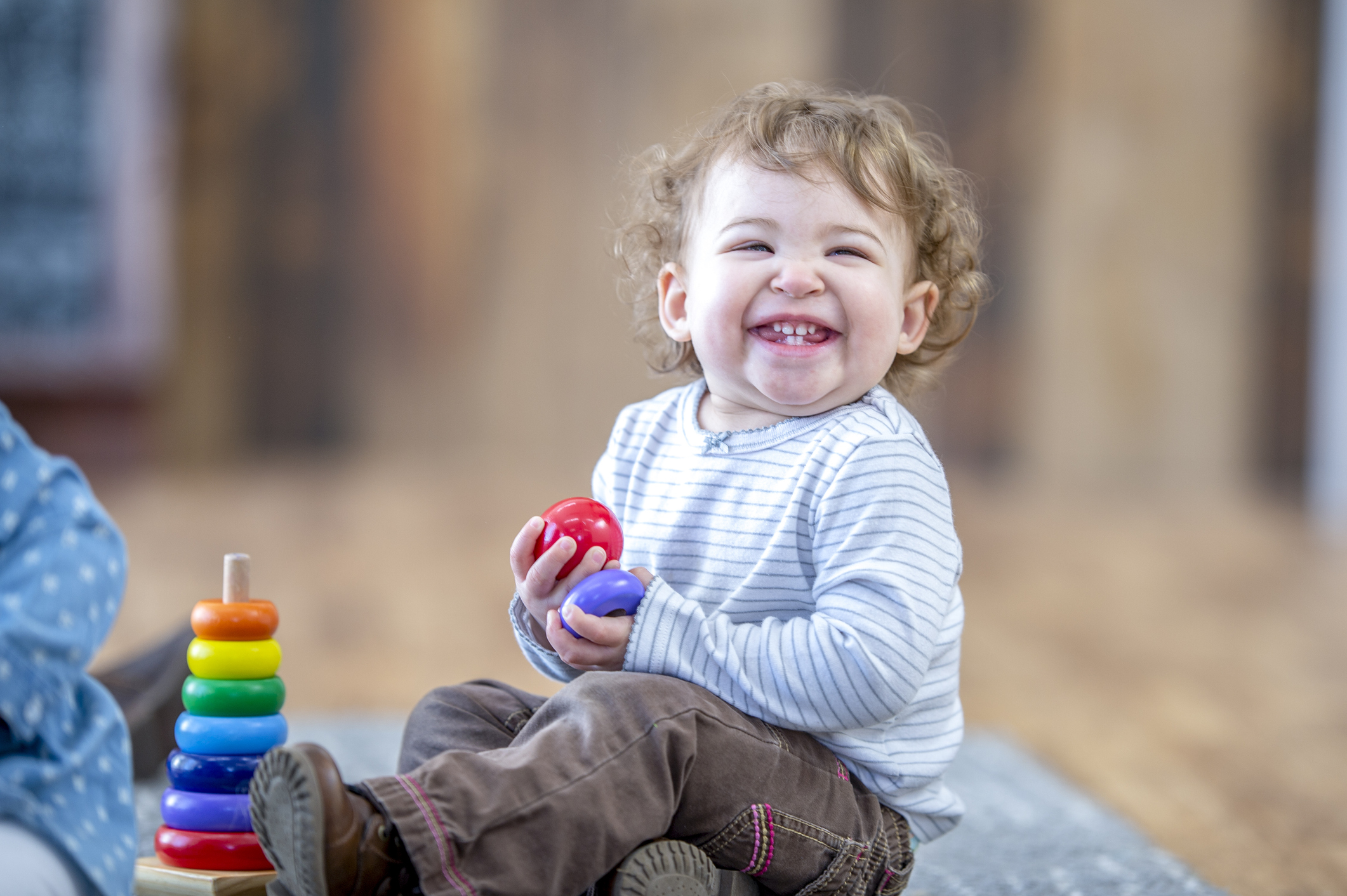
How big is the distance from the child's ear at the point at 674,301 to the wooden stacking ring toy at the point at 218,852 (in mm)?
403

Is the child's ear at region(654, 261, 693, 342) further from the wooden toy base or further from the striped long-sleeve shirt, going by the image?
the wooden toy base

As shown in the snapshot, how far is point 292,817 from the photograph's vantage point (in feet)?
2.14

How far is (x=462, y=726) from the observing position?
83cm

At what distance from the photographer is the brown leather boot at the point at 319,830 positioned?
65 centimetres

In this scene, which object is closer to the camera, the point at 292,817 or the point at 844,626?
the point at 292,817

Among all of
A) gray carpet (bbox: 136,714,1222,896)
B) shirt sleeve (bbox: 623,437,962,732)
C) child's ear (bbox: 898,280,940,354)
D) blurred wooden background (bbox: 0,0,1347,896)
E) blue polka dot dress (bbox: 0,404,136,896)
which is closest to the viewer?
blue polka dot dress (bbox: 0,404,136,896)

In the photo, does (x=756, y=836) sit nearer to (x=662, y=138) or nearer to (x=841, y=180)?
(x=841, y=180)

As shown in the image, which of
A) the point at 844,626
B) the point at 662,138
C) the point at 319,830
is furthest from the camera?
the point at 662,138

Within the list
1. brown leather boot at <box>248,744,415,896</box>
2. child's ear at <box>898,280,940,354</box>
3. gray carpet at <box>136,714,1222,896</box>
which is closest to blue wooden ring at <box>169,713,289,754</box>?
brown leather boot at <box>248,744,415,896</box>

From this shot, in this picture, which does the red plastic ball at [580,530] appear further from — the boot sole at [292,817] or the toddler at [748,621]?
the boot sole at [292,817]

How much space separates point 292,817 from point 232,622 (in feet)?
0.64

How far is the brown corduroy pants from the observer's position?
0.69 metres

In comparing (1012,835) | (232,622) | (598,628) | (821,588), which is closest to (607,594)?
(598,628)

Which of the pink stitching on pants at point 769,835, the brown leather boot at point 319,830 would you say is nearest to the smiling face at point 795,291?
the pink stitching on pants at point 769,835
